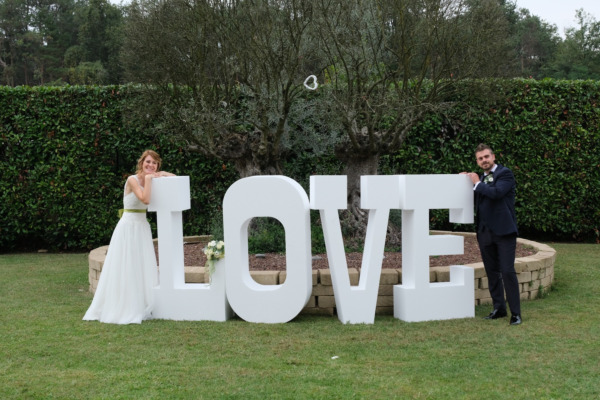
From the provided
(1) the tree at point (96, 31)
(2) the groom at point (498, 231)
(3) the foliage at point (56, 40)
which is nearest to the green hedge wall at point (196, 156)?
(2) the groom at point (498, 231)

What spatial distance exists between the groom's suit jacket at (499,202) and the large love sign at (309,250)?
→ 267 mm

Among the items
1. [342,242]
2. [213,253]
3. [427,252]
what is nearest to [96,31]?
[213,253]

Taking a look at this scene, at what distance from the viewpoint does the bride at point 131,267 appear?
5.72 metres

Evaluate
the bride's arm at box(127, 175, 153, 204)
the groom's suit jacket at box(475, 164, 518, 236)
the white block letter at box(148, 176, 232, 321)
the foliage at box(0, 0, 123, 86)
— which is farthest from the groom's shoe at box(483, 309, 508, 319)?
the foliage at box(0, 0, 123, 86)

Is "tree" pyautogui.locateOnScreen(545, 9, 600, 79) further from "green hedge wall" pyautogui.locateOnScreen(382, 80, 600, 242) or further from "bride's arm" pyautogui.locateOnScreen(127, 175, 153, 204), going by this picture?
"bride's arm" pyautogui.locateOnScreen(127, 175, 153, 204)

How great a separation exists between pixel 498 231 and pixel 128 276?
11.7 feet

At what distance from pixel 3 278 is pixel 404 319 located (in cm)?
568

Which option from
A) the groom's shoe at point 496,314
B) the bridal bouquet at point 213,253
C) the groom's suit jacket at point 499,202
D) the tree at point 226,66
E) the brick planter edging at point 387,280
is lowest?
the groom's shoe at point 496,314

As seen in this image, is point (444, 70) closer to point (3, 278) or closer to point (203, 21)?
point (203, 21)

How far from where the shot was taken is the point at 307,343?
4.83 meters

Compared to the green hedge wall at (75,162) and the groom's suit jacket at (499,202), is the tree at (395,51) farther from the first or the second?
the green hedge wall at (75,162)

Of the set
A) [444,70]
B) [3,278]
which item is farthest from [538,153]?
[3,278]

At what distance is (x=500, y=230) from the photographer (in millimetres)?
5426

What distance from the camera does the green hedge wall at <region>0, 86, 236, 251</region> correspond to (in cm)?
1045
